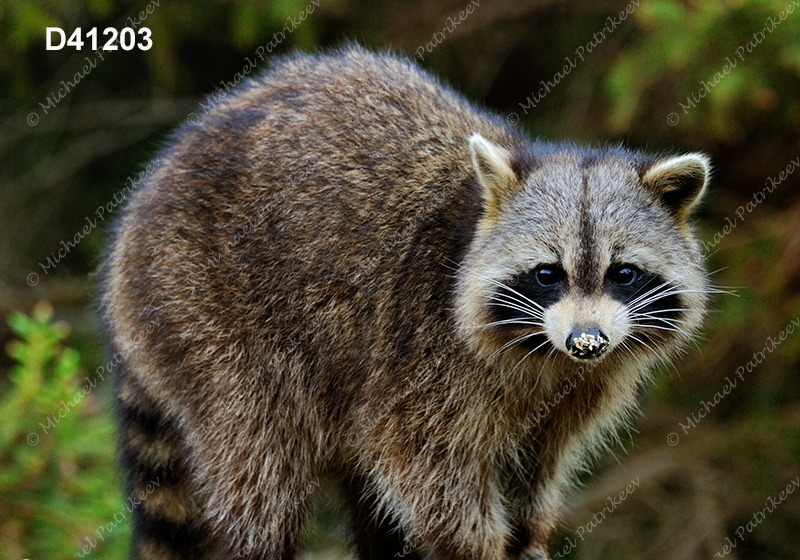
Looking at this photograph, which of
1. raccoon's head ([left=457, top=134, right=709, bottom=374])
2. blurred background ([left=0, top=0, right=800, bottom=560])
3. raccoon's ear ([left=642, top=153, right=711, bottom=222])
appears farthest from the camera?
blurred background ([left=0, top=0, right=800, bottom=560])

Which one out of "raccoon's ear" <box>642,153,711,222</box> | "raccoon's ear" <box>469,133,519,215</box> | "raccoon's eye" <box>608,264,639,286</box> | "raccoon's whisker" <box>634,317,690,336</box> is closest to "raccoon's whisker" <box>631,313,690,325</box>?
"raccoon's whisker" <box>634,317,690,336</box>

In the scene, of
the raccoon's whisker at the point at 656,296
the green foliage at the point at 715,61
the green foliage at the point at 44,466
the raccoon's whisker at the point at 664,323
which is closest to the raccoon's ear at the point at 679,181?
the raccoon's whisker at the point at 656,296

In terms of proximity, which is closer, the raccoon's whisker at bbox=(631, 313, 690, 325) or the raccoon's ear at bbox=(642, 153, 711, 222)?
the raccoon's whisker at bbox=(631, 313, 690, 325)

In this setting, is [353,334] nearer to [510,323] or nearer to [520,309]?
[510,323]

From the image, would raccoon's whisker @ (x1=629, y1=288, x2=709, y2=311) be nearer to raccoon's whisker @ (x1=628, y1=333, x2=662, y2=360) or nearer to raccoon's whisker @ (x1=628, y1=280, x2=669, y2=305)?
raccoon's whisker @ (x1=628, y1=280, x2=669, y2=305)

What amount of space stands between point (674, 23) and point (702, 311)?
121 inches

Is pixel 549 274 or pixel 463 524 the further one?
pixel 463 524

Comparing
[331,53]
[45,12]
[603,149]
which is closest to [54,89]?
[45,12]

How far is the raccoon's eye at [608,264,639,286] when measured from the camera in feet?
15.0

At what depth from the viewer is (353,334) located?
5211mm

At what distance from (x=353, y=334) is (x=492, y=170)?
1.10 metres

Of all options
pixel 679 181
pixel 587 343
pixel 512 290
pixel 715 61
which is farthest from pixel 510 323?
pixel 715 61

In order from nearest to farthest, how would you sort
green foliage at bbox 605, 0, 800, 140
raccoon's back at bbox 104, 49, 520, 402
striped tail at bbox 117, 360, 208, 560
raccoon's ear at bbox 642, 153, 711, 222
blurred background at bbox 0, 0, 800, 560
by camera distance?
raccoon's ear at bbox 642, 153, 711, 222, raccoon's back at bbox 104, 49, 520, 402, striped tail at bbox 117, 360, 208, 560, blurred background at bbox 0, 0, 800, 560, green foliage at bbox 605, 0, 800, 140

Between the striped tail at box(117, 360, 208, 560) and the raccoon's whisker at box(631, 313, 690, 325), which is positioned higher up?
the raccoon's whisker at box(631, 313, 690, 325)
